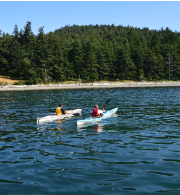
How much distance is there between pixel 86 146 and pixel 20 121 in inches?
401

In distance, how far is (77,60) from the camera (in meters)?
93.6

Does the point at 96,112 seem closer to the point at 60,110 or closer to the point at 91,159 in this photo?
the point at 60,110

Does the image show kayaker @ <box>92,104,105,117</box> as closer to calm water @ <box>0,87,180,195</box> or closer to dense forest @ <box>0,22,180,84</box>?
calm water @ <box>0,87,180,195</box>

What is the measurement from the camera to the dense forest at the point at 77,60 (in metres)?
86.9

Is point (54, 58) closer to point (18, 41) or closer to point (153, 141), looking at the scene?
point (18, 41)

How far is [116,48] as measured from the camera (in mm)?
110188

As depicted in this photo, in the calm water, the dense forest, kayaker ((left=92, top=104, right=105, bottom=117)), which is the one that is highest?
the dense forest

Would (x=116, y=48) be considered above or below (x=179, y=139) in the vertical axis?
above

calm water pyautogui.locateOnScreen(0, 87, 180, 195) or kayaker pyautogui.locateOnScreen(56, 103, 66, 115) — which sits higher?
kayaker pyautogui.locateOnScreen(56, 103, 66, 115)

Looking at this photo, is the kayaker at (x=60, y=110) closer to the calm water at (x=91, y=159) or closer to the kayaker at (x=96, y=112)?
the kayaker at (x=96, y=112)

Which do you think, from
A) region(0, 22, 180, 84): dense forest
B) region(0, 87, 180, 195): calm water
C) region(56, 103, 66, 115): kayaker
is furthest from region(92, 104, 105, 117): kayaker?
region(0, 22, 180, 84): dense forest

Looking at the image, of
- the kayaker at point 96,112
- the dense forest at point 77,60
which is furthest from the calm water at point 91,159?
the dense forest at point 77,60

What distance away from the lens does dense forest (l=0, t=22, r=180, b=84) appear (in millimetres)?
86938

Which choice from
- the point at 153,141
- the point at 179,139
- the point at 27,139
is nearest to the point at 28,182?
the point at 27,139
